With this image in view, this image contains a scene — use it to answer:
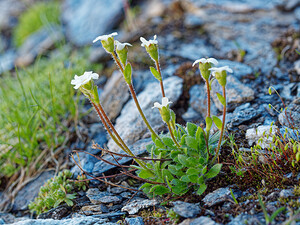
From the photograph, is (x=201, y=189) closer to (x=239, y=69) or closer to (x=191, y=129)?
(x=191, y=129)

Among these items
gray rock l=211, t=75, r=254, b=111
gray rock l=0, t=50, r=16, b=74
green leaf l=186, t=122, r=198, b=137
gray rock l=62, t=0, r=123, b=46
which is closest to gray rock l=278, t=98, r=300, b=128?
gray rock l=211, t=75, r=254, b=111

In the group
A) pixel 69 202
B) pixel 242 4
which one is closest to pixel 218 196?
pixel 69 202

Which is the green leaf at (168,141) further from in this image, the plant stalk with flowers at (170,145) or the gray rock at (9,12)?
the gray rock at (9,12)

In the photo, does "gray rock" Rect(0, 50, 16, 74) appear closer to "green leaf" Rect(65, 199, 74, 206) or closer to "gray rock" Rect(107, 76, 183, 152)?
"gray rock" Rect(107, 76, 183, 152)

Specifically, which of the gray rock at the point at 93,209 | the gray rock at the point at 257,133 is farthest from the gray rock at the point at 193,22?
the gray rock at the point at 93,209

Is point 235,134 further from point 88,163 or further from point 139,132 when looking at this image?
point 88,163
